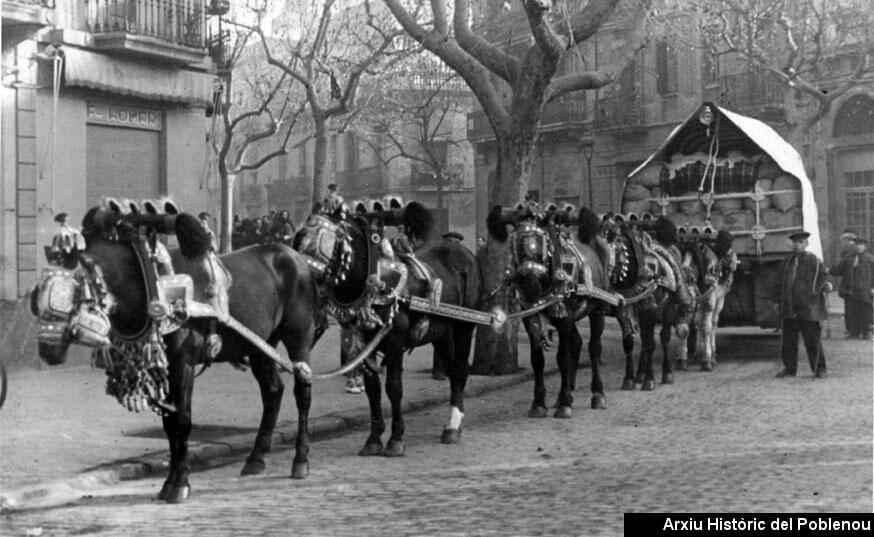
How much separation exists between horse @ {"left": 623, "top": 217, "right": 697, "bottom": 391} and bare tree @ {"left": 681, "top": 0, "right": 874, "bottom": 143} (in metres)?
9.89

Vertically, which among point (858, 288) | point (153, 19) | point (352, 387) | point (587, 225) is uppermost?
point (153, 19)

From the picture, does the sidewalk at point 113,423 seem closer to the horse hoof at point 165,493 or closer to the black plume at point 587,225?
the horse hoof at point 165,493

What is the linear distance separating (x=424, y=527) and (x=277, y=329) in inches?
98.0

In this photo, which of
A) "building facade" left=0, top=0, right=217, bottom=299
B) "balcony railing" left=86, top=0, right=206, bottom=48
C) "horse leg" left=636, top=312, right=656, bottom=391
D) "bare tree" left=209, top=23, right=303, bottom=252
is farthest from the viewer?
"bare tree" left=209, top=23, right=303, bottom=252

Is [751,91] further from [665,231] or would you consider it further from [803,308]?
[803,308]

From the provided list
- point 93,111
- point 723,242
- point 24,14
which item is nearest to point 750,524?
point 723,242

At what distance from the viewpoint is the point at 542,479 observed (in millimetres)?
7562

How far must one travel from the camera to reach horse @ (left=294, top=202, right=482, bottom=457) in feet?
27.6

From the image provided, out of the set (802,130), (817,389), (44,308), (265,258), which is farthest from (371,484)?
(802,130)

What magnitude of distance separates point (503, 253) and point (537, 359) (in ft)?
11.3

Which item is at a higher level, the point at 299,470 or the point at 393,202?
the point at 393,202

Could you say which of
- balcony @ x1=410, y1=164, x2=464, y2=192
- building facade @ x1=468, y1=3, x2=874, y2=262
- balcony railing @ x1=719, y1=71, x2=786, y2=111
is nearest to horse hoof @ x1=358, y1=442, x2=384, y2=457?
building facade @ x1=468, y1=3, x2=874, y2=262

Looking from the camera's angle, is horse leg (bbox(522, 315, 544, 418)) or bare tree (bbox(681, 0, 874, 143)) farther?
bare tree (bbox(681, 0, 874, 143))

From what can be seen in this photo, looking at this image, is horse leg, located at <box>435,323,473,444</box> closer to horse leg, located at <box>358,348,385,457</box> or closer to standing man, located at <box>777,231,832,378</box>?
horse leg, located at <box>358,348,385,457</box>
